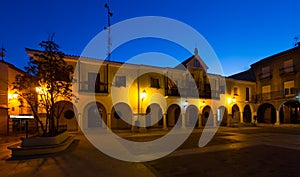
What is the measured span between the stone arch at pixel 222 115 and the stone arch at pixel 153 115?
876 cm

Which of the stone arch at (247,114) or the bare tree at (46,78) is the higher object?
the bare tree at (46,78)

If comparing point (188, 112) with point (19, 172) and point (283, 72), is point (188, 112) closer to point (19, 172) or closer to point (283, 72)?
point (283, 72)

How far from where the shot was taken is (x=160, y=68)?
21.6 m

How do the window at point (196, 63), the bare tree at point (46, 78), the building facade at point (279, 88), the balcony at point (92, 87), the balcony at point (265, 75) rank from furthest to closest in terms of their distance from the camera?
the balcony at point (265, 75) → the building facade at point (279, 88) → the window at point (196, 63) → the balcony at point (92, 87) → the bare tree at point (46, 78)

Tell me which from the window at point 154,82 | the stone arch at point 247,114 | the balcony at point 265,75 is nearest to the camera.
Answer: the window at point 154,82

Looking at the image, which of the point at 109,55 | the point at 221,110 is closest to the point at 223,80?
the point at 221,110

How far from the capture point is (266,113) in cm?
3250

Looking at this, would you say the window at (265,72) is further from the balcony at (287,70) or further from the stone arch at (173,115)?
the stone arch at (173,115)

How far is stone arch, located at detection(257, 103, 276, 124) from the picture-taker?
3155 cm

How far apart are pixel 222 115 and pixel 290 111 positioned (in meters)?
9.92

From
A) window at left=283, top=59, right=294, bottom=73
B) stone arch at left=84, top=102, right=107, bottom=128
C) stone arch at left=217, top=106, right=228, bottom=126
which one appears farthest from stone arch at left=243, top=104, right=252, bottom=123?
stone arch at left=84, top=102, right=107, bottom=128

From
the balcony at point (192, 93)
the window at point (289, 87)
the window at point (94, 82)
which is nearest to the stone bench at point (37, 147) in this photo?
the window at point (94, 82)

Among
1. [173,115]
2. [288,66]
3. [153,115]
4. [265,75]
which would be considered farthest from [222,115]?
[288,66]

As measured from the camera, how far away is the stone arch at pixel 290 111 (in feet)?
93.9
